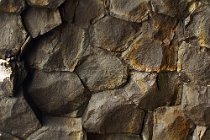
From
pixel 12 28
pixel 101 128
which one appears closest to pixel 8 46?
pixel 12 28

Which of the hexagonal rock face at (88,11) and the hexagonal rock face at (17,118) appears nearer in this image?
the hexagonal rock face at (88,11)

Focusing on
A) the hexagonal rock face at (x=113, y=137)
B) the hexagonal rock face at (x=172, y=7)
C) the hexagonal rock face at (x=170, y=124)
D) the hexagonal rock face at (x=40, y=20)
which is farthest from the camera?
the hexagonal rock face at (x=113, y=137)

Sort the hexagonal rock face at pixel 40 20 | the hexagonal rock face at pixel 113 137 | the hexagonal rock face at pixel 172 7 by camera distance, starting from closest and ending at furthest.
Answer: the hexagonal rock face at pixel 172 7 < the hexagonal rock face at pixel 40 20 < the hexagonal rock face at pixel 113 137

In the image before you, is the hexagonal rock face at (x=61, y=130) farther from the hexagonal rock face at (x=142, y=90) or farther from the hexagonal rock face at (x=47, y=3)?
the hexagonal rock face at (x=47, y=3)

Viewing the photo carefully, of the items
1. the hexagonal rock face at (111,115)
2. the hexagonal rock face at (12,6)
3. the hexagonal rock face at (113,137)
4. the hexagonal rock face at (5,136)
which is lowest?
the hexagonal rock face at (113,137)

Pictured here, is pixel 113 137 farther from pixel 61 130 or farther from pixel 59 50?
pixel 59 50

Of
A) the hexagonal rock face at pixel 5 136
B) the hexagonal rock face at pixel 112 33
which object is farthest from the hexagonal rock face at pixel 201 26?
the hexagonal rock face at pixel 5 136

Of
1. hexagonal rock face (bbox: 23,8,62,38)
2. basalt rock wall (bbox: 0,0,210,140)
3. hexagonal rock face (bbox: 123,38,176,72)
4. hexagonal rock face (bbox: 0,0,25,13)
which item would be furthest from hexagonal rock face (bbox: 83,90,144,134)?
hexagonal rock face (bbox: 0,0,25,13)

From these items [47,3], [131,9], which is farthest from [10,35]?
[131,9]
